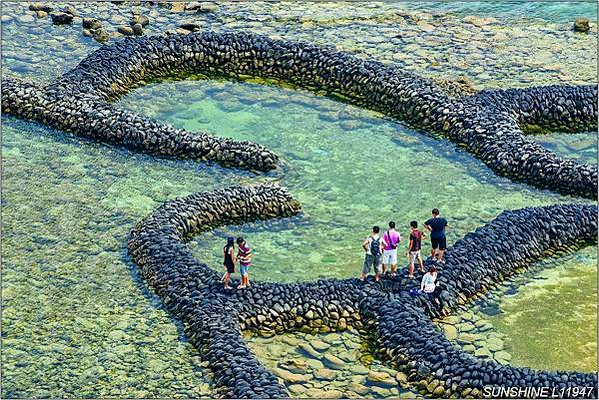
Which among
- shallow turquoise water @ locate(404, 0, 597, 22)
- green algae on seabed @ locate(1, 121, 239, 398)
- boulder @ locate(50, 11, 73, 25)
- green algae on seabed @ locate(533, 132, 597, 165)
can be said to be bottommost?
green algae on seabed @ locate(1, 121, 239, 398)

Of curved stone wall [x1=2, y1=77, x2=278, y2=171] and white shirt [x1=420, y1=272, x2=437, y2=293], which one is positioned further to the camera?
curved stone wall [x1=2, y1=77, x2=278, y2=171]

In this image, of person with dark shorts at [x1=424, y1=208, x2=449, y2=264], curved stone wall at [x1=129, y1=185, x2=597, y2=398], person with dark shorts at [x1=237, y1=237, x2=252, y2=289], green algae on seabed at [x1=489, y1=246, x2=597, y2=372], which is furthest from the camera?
person with dark shorts at [x1=424, y1=208, x2=449, y2=264]

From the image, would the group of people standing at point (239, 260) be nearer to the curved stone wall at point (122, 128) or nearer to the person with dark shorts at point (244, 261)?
the person with dark shorts at point (244, 261)

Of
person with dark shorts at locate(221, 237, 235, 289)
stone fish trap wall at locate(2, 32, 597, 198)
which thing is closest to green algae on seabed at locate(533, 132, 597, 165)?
stone fish trap wall at locate(2, 32, 597, 198)

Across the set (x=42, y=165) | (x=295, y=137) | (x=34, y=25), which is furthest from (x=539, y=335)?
(x=34, y=25)

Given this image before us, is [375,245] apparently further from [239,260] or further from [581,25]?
[581,25]

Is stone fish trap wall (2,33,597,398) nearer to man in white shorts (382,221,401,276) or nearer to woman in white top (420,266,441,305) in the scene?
woman in white top (420,266,441,305)

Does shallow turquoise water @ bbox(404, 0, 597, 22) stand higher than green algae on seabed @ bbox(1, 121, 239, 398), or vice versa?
shallow turquoise water @ bbox(404, 0, 597, 22)
